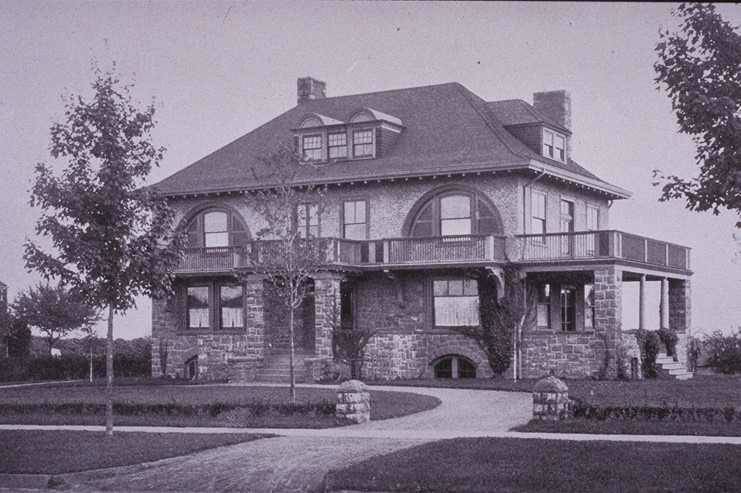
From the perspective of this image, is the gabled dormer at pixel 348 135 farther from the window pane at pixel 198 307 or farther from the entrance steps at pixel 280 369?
the entrance steps at pixel 280 369

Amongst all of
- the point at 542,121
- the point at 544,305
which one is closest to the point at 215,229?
the point at 544,305

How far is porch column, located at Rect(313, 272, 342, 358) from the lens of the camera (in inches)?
1559

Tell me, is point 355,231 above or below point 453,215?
below

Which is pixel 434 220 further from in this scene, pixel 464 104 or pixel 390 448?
pixel 390 448

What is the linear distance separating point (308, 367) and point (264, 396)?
862 centimetres

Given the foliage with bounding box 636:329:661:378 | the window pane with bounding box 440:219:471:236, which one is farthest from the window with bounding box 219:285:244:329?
the foliage with bounding box 636:329:661:378

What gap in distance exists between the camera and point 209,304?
45.9 meters

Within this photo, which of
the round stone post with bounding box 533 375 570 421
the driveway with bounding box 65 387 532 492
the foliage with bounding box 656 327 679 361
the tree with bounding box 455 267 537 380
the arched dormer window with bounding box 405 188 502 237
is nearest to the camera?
the driveway with bounding box 65 387 532 492

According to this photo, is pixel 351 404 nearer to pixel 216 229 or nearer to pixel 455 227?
pixel 455 227

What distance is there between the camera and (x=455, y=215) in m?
41.1

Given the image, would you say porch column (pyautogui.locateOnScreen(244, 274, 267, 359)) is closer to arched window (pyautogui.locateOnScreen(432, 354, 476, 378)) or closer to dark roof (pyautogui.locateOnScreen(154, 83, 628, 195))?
dark roof (pyautogui.locateOnScreen(154, 83, 628, 195))

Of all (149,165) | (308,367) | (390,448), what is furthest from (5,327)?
(390,448)

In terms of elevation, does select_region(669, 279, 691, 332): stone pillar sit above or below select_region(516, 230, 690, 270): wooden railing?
below

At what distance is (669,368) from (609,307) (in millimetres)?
4715
